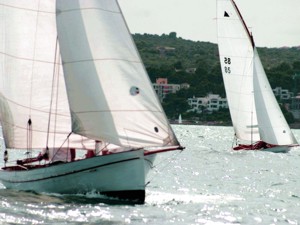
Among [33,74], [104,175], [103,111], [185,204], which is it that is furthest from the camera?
[33,74]

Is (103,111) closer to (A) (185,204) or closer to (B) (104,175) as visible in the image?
(B) (104,175)

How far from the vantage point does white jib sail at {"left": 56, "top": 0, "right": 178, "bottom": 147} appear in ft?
108

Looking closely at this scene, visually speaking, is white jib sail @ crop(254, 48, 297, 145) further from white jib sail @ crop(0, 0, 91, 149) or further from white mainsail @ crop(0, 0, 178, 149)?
white mainsail @ crop(0, 0, 178, 149)

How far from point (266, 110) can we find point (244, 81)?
2.68m

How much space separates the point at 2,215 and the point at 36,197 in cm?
470

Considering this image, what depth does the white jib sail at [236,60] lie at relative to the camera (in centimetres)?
7012

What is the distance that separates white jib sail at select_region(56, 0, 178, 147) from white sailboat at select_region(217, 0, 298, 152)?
36717 mm

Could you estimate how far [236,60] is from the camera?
234 feet

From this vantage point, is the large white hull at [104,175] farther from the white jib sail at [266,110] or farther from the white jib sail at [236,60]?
the white jib sail at [266,110]

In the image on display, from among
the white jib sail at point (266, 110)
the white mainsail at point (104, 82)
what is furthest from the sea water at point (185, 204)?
the white jib sail at point (266, 110)

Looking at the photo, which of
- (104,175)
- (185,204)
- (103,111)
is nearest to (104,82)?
(103,111)

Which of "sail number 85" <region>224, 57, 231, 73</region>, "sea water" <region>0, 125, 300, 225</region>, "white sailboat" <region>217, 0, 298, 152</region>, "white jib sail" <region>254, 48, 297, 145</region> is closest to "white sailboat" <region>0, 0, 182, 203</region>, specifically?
"sea water" <region>0, 125, 300, 225</region>

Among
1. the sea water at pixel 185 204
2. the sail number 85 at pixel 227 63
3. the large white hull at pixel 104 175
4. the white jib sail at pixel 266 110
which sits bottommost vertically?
the sea water at pixel 185 204

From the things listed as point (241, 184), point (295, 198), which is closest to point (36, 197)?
point (295, 198)
